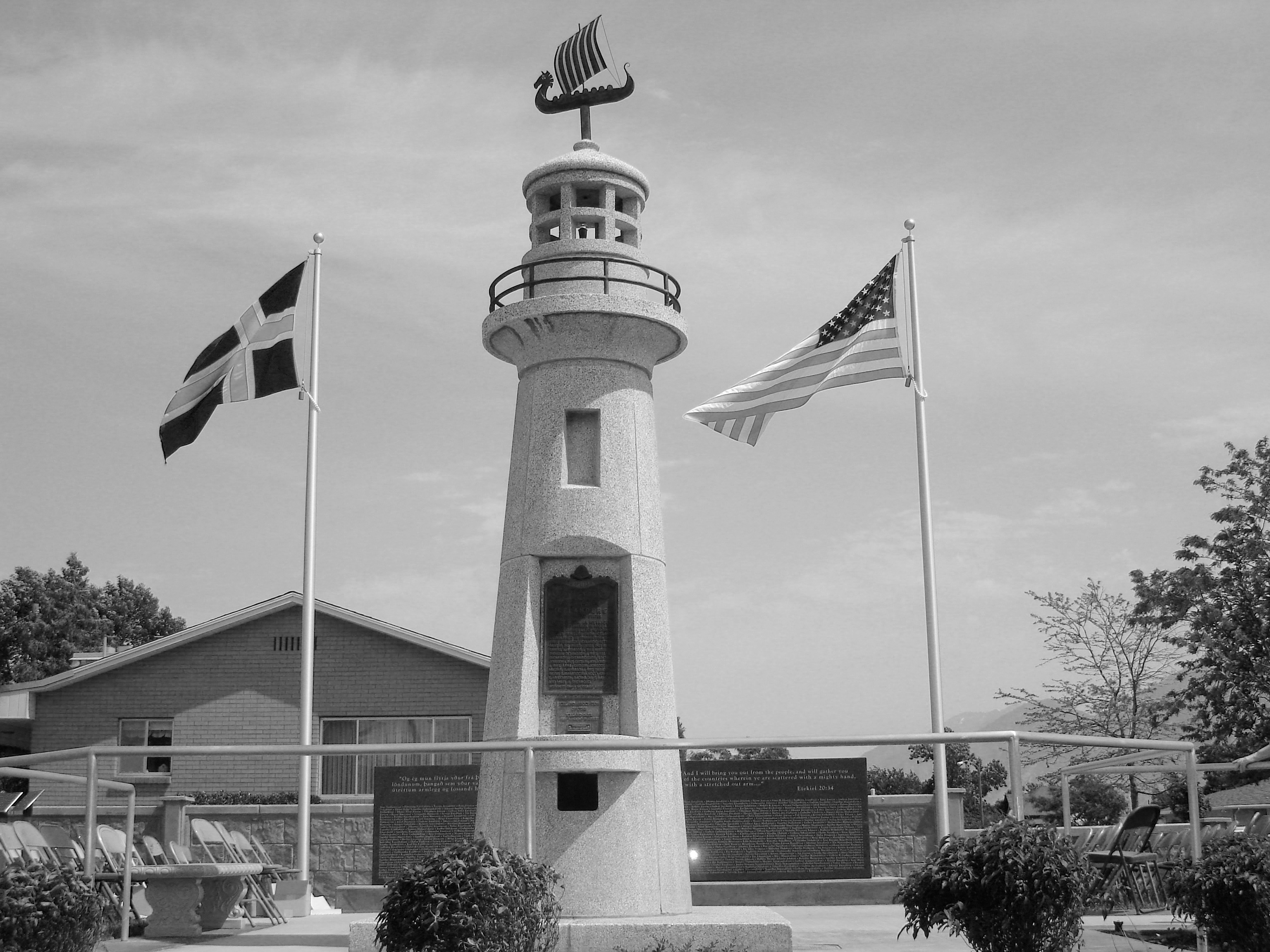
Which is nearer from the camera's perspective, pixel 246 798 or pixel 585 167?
pixel 585 167

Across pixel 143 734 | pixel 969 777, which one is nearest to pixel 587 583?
pixel 143 734

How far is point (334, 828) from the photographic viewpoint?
19.6 meters

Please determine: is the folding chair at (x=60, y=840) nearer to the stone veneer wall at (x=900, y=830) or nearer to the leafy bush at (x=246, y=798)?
the leafy bush at (x=246, y=798)

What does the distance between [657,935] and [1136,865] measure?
5.75m

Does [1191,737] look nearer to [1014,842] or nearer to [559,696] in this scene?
[559,696]

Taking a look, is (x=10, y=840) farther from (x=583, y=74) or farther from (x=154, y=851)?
(x=583, y=74)

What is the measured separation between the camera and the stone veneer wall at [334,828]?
18.5 m

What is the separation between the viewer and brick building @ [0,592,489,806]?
86.7ft

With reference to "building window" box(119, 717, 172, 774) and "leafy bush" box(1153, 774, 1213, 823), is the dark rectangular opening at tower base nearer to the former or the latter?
"building window" box(119, 717, 172, 774)

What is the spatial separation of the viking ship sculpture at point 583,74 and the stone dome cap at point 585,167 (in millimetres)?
1101

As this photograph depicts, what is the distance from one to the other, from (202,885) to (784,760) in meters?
7.45

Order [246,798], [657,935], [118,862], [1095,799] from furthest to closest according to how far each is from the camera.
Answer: [1095,799] → [246,798] → [118,862] → [657,935]

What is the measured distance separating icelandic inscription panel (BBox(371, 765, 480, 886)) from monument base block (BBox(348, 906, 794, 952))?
245 inches

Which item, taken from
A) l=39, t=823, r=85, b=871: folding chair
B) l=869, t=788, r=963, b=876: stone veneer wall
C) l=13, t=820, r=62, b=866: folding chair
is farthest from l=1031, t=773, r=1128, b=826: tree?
l=13, t=820, r=62, b=866: folding chair
